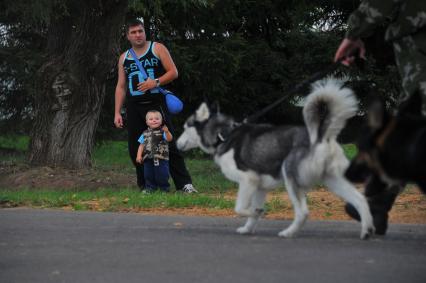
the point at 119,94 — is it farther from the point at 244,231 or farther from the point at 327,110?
the point at 327,110

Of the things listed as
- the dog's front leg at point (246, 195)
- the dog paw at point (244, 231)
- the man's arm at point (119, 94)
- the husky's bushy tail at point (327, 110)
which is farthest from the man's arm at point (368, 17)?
the man's arm at point (119, 94)

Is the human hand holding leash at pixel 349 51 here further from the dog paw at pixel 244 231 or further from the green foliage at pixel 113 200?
the green foliage at pixel 113 200

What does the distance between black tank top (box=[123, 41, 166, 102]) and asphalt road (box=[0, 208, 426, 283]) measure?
2.78 meters

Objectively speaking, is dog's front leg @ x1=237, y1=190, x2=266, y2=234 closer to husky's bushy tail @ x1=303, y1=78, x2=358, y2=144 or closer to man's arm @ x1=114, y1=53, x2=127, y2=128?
husky's bushy tail @ x1=303, y1=78, x2=358, y2=144

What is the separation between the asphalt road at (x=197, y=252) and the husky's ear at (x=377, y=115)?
1.84 metres

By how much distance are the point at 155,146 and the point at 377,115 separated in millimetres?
7474

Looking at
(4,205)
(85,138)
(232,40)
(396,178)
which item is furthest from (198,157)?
(396,178)

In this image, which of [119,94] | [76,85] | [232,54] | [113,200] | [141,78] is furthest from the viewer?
[232,54]

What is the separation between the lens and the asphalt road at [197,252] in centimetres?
579

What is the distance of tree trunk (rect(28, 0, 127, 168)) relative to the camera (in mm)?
14500

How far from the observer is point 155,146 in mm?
11297

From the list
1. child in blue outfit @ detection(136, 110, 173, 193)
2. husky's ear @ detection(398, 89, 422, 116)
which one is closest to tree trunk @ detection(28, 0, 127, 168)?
child in blue outfit @ detection(136, 110, 173, 193)

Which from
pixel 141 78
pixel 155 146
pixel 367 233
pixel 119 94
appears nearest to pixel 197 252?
pixel 367 233

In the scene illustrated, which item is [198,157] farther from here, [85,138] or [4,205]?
[4,205]
